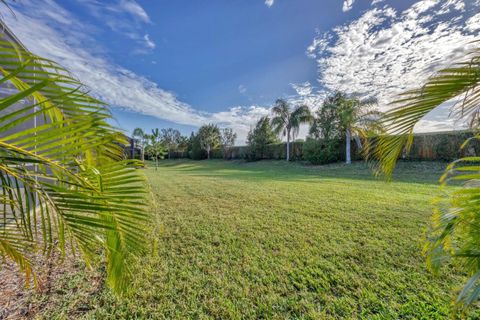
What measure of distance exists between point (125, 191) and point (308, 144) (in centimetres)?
1652

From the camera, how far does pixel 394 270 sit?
2232 mm

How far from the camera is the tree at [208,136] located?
30.6 metres

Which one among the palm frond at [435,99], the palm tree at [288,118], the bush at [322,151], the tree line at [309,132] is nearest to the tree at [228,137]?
the tree line at [309,132]

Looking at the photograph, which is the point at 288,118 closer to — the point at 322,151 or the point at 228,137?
the point at 322,151

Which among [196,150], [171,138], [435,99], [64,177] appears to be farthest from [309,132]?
[171,138]

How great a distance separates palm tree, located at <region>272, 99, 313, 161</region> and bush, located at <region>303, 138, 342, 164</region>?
2.61 m

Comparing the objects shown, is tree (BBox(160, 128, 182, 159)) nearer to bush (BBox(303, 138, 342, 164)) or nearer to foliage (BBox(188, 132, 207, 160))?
foliage (BBox(188, 132, 207, 160))

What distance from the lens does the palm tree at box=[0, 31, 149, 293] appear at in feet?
2.78

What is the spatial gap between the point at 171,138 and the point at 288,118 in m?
33.3

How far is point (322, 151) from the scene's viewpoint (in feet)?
50.5

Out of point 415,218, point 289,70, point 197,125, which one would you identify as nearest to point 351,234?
point 415,218

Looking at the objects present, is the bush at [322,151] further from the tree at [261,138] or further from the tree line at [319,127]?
the tree at [261,138]

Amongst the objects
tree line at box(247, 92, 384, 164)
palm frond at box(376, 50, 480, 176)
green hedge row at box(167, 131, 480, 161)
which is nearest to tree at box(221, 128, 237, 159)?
tree line at box(247, 92, 384, 164)

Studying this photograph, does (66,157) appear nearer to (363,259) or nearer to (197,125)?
(363,259)
